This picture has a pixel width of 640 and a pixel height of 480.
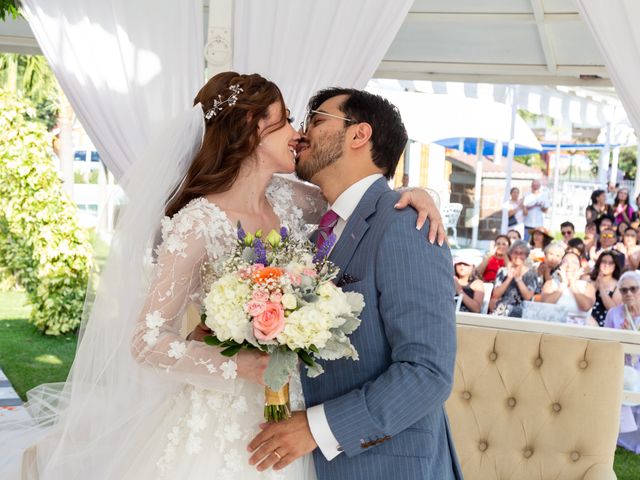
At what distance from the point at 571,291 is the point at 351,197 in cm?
452

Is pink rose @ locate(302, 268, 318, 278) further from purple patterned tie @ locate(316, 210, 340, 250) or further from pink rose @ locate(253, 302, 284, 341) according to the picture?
purple patterned tie @ locate(316, 210, 340, 250)

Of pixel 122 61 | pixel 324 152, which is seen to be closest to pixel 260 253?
pixel 324 152

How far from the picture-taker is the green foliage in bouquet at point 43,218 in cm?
890

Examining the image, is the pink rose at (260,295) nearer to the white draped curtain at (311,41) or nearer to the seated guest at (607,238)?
the white draped curtain at (311,41)

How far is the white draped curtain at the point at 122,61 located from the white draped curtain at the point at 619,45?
1709 millimetres

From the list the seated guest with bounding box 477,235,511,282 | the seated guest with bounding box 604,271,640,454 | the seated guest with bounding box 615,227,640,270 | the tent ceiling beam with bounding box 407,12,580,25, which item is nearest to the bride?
the tent ceiling beam with bounding box 407,12,580,25

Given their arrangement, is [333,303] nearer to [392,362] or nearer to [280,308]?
[280,308]

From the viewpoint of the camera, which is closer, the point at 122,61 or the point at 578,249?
the point at 122,61

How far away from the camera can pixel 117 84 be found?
12.5ft

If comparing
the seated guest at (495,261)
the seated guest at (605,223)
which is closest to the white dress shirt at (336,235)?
the seated guest at (495,261)

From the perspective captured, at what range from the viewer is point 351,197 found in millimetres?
2246

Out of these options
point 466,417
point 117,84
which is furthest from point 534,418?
point 117,84

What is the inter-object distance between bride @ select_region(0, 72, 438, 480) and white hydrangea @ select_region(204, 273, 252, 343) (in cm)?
17

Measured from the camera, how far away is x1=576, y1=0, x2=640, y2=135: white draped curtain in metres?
3.25
